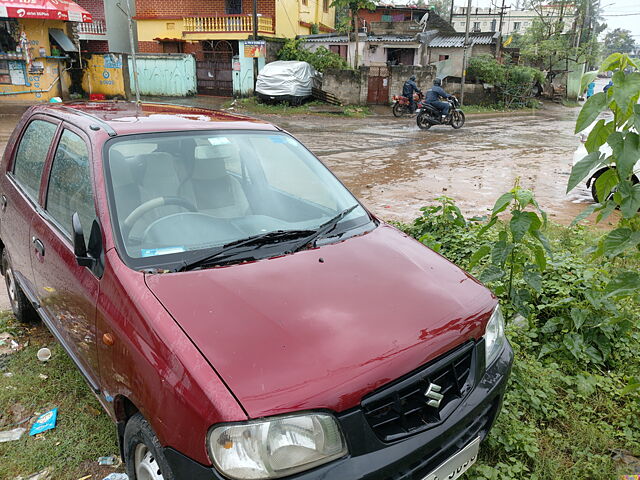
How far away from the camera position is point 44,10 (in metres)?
19.1

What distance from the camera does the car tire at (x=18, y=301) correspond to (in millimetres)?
3906

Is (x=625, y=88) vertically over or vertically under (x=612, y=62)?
under

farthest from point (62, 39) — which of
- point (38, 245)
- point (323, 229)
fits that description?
point (323, 229)

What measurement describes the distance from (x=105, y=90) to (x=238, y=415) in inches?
1000

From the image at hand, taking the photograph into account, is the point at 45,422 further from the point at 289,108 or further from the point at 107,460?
the point at 289,108

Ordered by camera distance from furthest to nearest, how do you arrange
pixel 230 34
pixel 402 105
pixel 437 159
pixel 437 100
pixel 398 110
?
1. pixel 230 34
2. pixel 398 110
3. pixel 402 105
4. pixel 437 100
5. pixel 437 159

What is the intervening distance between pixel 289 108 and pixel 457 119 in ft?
23.8

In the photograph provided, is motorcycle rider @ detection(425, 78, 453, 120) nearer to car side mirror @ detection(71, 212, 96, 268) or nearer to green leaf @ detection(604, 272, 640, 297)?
green leaf @ detection(604, 272, 640, 297)

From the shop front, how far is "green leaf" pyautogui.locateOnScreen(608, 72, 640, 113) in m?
21.7

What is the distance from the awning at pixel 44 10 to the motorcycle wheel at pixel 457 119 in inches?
613

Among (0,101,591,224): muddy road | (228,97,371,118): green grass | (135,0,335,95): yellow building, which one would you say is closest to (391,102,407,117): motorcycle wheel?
(0,101,591,224): muddy road

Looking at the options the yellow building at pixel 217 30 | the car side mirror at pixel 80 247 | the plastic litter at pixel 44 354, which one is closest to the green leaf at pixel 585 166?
the car side mirror at pixel 80 247

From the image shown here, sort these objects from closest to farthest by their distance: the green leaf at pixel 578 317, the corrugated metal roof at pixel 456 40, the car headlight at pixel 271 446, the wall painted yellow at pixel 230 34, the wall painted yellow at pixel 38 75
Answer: the car headlight at pixel 271 446 < the green leaf at pixel 578 317 < the wall painted yellow at pixel 38 75 < the wall painted yellow at pixel 230 34 < the corrugated metal roof at pixel 456 40

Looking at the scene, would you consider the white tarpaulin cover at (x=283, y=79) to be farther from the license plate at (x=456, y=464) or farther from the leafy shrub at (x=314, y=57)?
the license plate at (x=456, y=464)
